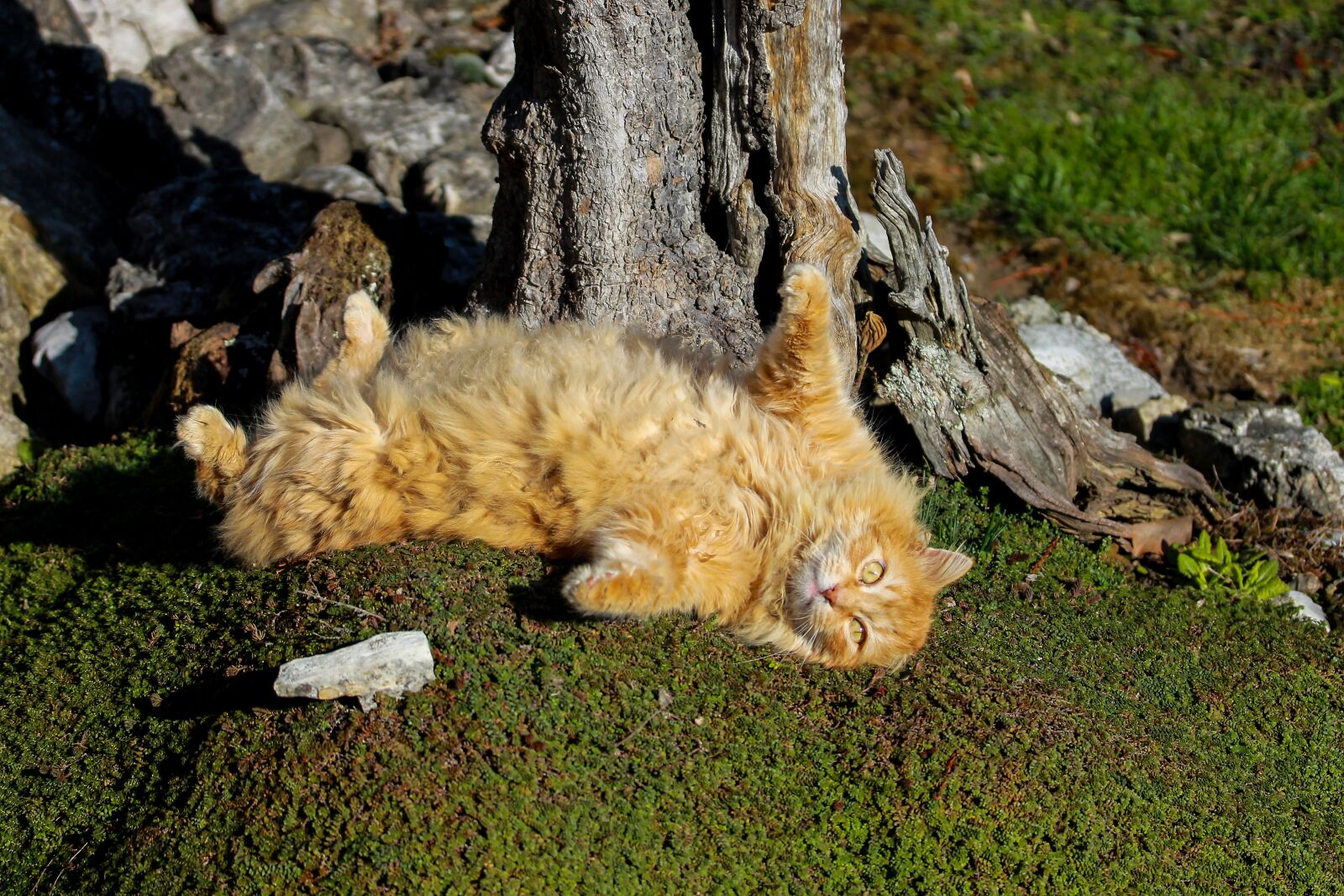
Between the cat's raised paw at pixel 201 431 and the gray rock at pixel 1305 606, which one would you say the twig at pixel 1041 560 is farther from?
the cat's raised paw at pixel 201 431

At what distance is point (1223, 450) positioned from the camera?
580cm

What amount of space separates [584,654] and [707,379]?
1.23 m

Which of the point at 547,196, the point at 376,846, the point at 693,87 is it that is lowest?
the point at 376,846

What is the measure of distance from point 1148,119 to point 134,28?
798 centimetres

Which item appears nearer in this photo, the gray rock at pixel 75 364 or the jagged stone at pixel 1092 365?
the gray rock at pixel 75 364

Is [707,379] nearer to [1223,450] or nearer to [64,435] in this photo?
[1223,450]

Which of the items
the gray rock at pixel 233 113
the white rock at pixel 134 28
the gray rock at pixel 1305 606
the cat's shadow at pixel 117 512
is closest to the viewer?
the cat's shadow at pixel 117 512

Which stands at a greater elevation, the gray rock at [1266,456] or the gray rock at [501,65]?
the gray rock at [501,65]

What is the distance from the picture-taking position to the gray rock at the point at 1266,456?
5.61 metres

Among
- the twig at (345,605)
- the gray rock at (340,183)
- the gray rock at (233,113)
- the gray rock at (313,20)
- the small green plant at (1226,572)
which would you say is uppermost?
the gray rock at (313,20)

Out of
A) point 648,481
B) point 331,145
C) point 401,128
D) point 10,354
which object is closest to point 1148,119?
point 401,128

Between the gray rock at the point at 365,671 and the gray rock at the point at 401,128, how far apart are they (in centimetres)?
484

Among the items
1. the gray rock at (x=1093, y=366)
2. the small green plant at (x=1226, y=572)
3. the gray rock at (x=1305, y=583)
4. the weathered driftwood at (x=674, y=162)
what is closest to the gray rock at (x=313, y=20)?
the weathered driftwood at (x=674, y=162)

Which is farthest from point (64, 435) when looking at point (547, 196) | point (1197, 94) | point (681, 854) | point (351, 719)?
point (1197, 94)
